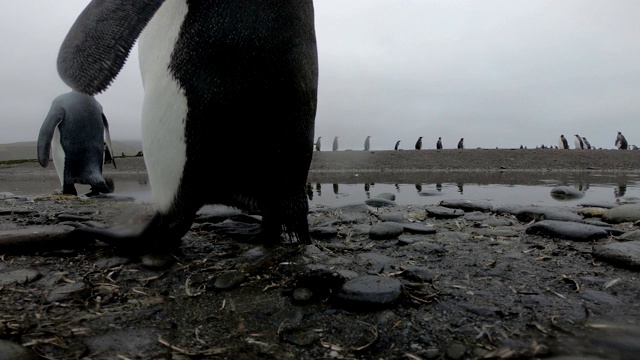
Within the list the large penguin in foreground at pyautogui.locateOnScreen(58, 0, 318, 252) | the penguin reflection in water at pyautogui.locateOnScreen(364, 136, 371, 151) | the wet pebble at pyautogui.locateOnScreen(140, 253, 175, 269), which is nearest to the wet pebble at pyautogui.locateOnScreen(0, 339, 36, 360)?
the wet pebble at pyautogui.locateOnScreen(140, 253, 175, 269)

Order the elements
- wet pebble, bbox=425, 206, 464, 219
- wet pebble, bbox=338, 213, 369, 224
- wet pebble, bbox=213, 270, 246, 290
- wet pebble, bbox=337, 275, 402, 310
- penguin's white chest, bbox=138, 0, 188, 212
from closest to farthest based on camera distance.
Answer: wet pebble, bbox=337, 275, 402, 310, wet pebble, bbox=213, 270, 246, 290, penguin's white chest, bbox=138, 0, 188, 212, wet pebble, bbox=338, 213, 369, 224, wet pebble, bbox=425, 206, 464, 219

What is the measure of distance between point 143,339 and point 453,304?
114cm

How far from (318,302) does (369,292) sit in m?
0.21

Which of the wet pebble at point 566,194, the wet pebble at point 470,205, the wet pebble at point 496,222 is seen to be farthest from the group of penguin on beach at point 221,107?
the wet pebble at point 566,194

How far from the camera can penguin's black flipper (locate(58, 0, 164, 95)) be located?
5.62 feet

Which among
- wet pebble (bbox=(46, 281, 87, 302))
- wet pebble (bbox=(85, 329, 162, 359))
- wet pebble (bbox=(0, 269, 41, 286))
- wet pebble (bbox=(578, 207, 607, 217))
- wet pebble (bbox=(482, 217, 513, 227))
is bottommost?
wet pebble (bbox=(85, 329, 162, 359))

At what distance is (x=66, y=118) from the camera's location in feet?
22.0

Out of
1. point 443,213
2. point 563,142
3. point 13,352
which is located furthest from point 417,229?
point 563,142

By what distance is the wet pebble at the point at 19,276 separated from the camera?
1899 millimetres

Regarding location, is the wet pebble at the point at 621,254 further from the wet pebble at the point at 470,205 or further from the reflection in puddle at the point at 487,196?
the reflection in puddle at the point at 487,196

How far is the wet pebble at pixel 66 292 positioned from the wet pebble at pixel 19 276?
237 mm

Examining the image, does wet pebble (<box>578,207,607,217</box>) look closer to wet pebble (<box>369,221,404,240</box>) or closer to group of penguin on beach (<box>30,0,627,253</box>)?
wet pebble (<box>369,221,404,240</box>)

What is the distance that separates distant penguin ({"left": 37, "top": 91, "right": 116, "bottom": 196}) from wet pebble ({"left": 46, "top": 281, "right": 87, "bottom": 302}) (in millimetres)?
5616

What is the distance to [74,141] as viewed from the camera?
6734 millimetres
